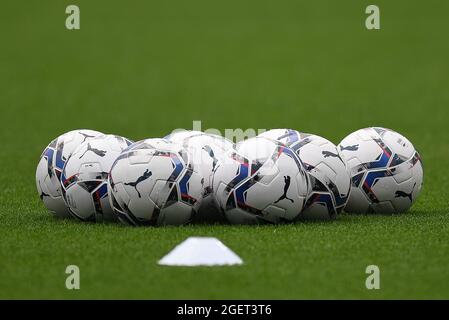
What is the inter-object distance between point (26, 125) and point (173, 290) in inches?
771

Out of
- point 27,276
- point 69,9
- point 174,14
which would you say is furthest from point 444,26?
point 27,276

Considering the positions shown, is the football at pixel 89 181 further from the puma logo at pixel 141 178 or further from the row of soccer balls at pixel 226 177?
the puma logo at pixel 141 178

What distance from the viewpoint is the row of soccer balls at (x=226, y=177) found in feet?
39.1

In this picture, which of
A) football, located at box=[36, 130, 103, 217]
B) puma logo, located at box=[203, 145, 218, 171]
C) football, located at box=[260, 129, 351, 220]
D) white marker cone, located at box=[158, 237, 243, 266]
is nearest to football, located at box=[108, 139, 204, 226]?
puma logo, located at box=[203, 145, 218, 171]

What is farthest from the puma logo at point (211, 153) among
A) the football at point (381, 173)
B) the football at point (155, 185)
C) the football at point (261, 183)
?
the football at point (381, 173)

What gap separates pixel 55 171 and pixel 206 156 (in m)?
1.94

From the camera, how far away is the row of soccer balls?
1191 cm

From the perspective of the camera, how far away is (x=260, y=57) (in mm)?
42375

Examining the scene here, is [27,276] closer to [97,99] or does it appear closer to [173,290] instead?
[173,290]

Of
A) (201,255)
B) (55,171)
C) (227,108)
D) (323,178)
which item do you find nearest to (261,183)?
(323,178)

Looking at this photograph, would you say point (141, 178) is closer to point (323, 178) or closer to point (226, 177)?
point (226, 177)

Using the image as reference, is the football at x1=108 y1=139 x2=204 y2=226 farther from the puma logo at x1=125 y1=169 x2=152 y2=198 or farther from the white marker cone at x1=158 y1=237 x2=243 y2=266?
the white marker cone at x1=158 y1=237 x2=243 y2=266

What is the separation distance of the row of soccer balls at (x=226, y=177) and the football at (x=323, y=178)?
12 millimetres
